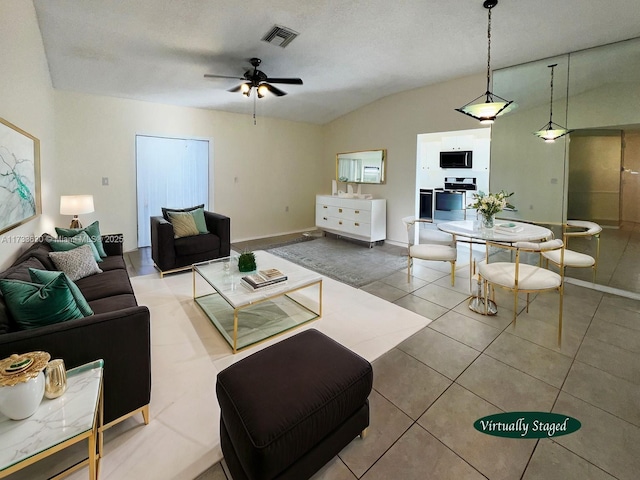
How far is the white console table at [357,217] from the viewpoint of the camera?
5594 mm

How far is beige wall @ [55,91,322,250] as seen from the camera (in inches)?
175

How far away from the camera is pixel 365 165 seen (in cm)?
616

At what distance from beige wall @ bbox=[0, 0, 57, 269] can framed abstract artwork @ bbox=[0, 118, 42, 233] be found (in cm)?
9

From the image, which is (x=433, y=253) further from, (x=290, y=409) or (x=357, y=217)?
(x=290, y=409)

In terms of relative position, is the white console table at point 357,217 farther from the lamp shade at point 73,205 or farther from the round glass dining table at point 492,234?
the lamp shade at point 73,205

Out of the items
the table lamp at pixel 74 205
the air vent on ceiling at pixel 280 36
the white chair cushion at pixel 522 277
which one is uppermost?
the air vent on ceiling at pixel 280 36

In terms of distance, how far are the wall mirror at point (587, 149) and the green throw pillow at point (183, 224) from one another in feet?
15.1

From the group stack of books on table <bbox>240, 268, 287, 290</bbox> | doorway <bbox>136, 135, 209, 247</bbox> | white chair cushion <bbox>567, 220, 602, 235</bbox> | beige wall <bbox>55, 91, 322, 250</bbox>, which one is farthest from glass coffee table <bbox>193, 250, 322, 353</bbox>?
white chair cushion <bbox>567, 220, 602, 235</bbox>

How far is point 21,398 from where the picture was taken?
3.49ft

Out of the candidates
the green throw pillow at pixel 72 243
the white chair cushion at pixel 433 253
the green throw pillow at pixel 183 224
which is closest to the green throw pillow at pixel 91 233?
the green throw pillow at pixel 72 243

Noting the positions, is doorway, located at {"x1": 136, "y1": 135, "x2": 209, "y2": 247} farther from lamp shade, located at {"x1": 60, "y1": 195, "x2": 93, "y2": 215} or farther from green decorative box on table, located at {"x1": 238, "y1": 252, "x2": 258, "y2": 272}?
green decorative box on table, located at {"x1": 238, "y1": 252, "x2": 258, "y2": 272}

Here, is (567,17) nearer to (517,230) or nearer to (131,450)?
(517,230)

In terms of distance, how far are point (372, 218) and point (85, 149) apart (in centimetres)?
469

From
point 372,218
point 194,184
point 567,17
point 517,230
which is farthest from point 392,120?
point 194,184
